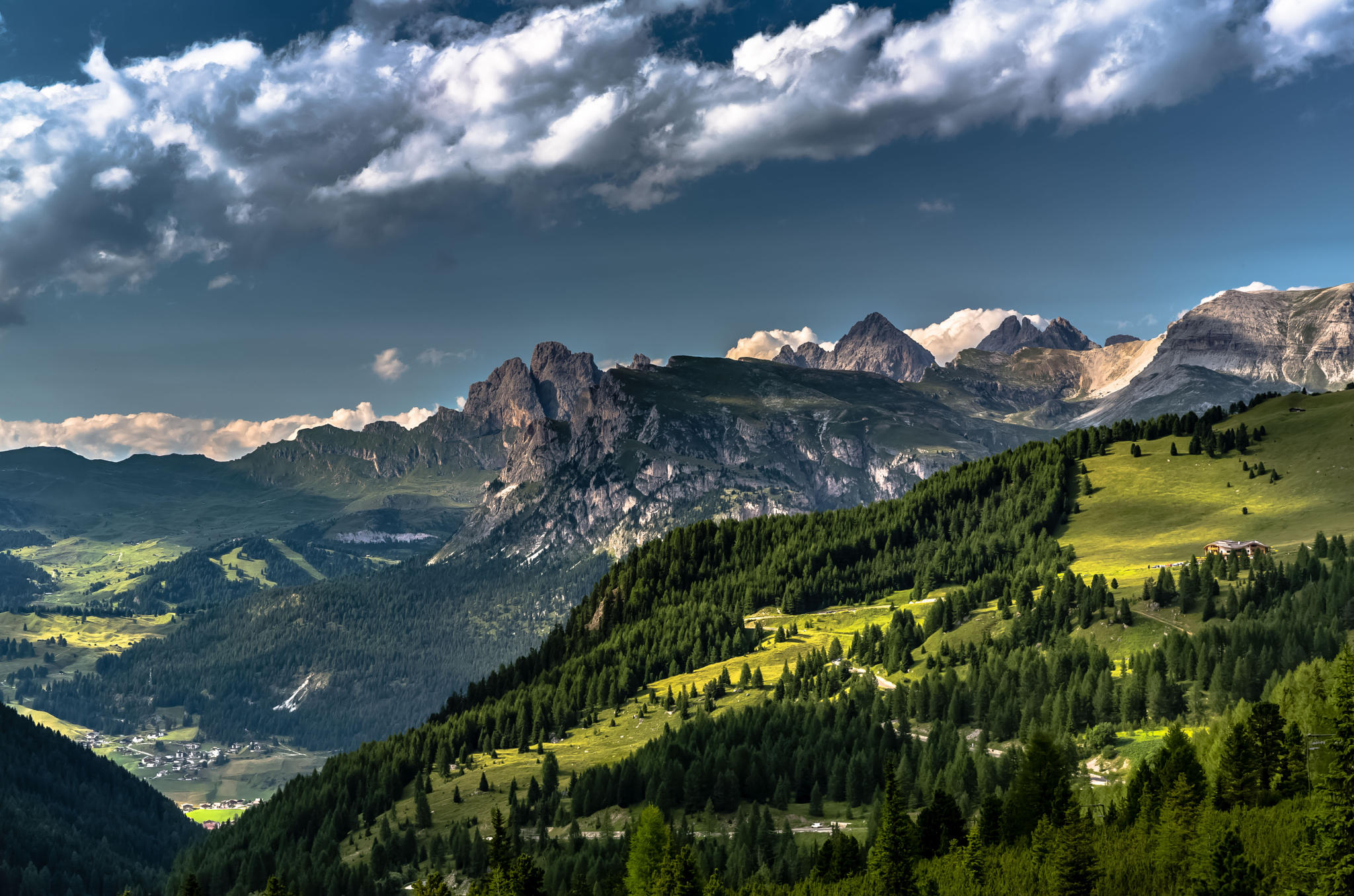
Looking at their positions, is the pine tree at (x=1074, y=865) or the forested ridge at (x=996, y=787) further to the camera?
the forested ridge at (x=996, y=787)

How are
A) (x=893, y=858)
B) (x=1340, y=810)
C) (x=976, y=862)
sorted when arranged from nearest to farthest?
(x=1340, y=810) → (x=976, y=862) → (x=893, y=858)

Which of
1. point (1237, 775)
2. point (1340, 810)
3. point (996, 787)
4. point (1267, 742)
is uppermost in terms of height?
point (1340, 810)

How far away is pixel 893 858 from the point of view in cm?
10875

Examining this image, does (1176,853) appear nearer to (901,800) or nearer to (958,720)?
(901,800)

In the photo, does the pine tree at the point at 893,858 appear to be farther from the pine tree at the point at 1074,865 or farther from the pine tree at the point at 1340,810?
the pine tree at the point at 1340,810

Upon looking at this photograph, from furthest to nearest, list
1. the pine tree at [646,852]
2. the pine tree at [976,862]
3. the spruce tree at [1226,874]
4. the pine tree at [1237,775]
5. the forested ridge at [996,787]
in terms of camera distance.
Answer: the pine tree at [646,852]
the pine tree at [1237,775]
the pine tree at [976,862]
the forested ridge at [996,787]
the spruce tree at [1226,874]

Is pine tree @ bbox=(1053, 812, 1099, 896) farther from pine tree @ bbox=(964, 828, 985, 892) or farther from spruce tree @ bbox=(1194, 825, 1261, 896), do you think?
pine tree @ bbox=(964, 828, 985, 892)

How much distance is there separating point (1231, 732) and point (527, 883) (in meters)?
80.4

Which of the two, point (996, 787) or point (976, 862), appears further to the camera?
point (996, 787)

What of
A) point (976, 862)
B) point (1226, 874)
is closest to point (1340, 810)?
point (1226, 874)

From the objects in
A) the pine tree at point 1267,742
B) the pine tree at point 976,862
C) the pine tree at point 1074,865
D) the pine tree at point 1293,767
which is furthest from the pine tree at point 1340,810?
the pine tree at point 976,862

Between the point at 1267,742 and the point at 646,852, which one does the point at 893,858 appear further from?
the point at 1267,742

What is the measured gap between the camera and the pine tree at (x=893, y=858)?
354 feet

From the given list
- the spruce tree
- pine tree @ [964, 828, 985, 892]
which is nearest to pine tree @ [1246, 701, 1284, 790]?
the spruce tree
